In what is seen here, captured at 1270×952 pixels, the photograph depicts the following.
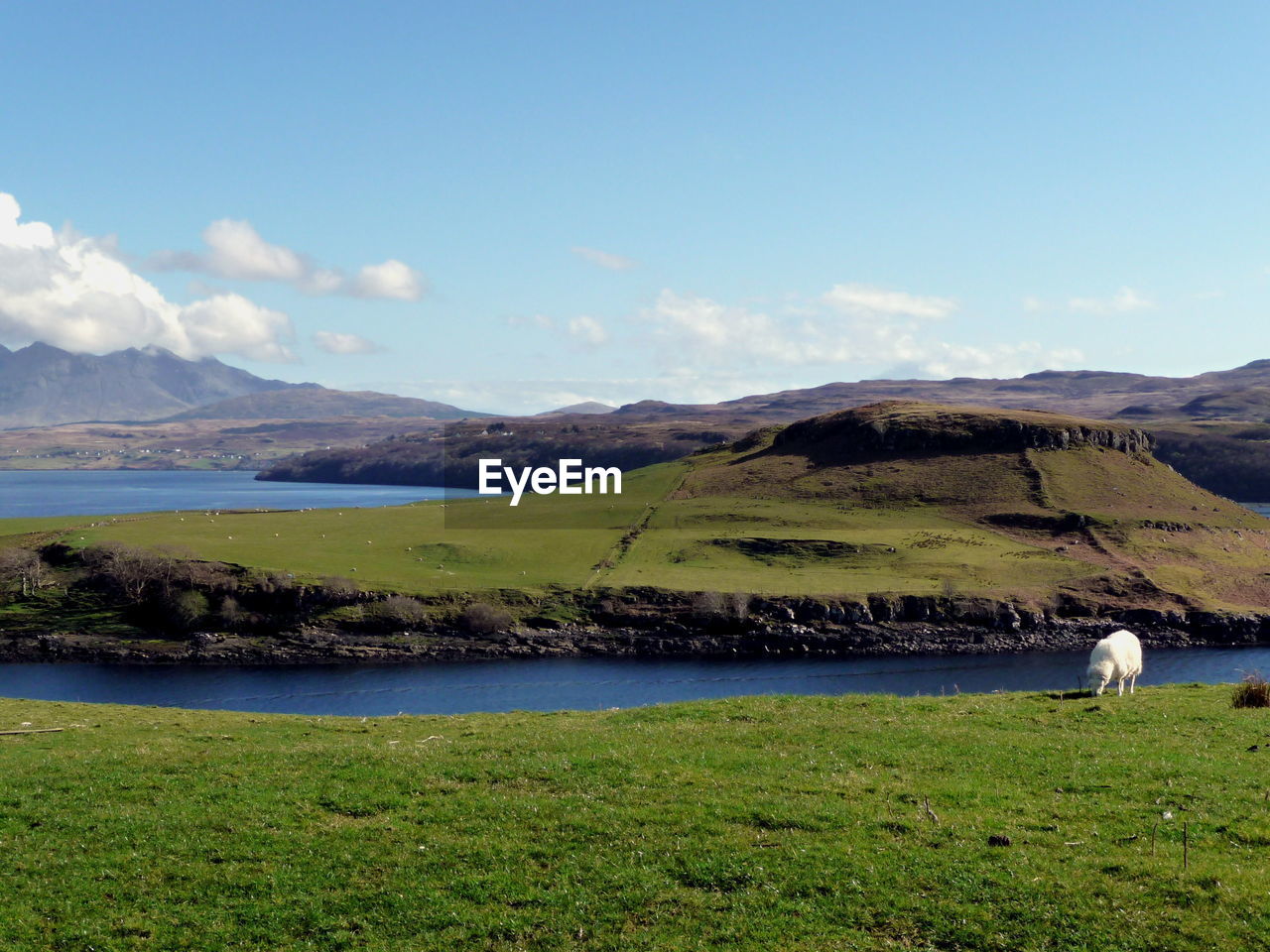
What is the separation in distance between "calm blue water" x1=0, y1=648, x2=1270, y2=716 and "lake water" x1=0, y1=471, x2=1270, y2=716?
0.33 ft

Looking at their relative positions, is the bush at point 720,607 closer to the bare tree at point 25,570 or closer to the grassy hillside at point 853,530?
the grassy hillside at point 853,530

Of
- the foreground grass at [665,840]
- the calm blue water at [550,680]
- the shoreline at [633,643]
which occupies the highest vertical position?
the foreground grass at [665,840]

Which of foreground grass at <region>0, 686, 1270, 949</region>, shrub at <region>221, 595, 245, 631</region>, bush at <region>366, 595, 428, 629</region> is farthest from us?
bush at <region>366, 595, 428, 629</region>

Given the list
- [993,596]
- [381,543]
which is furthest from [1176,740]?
[381,543]

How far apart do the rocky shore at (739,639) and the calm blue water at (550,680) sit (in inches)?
94.6

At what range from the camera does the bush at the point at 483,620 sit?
4186 inches

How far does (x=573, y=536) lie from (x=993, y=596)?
58194 mm

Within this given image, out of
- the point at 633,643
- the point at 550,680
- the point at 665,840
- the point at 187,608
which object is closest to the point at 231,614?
the point at 187,608

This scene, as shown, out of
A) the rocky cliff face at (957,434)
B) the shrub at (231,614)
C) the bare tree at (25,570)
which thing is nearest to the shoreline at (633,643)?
the shrub at (231,614)

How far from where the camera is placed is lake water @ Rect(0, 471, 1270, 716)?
3231 inches

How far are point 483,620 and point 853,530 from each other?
205 feet

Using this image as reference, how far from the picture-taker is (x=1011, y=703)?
28766mm

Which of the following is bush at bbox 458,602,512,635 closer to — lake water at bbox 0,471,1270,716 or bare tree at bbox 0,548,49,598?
lake water at bbox 0,471,1270,716

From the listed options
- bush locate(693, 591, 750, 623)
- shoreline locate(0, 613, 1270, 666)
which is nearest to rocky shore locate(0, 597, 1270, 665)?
shoreline locate(0, 613, 1270, 666)
